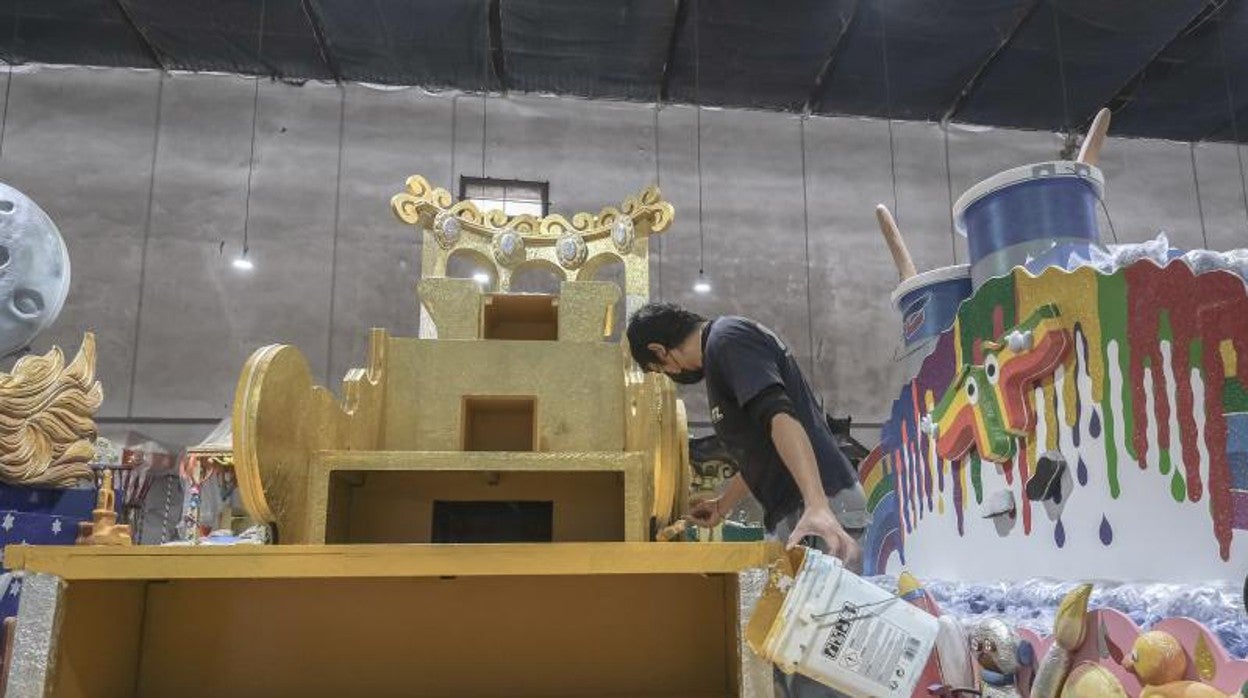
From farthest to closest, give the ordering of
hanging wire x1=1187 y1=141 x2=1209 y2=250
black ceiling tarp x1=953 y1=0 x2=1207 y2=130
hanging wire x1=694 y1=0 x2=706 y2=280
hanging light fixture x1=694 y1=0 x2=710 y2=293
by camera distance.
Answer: hanging wire x1=1187 y1=141 x2=1209 y2=250, hanging light fixture x1=694 y1=0 x2=710 y2=293, hanging wire x1=694 y1=0 x2=706 y2=280, black ceiling tarp x1=953 y1=0 x2=1207 y2=130

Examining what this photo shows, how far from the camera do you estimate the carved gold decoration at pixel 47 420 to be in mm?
4172

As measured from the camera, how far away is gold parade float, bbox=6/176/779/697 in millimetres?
1226

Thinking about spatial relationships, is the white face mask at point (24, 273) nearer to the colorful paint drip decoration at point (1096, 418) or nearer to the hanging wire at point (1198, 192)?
the colorful paint drip decoration at point (1096, 418)

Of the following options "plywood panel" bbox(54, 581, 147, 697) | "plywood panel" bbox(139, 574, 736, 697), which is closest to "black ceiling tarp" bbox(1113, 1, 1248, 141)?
"plywood panel" bbox(139, 574, 736, 697)

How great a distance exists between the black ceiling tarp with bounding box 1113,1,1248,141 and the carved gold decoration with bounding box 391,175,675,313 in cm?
648

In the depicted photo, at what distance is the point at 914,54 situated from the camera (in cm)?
756

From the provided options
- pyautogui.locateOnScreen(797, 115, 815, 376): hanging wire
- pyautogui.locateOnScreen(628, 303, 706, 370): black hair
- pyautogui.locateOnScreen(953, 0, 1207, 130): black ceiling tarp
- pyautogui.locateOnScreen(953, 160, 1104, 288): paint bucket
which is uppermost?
pyautogui.locateOnScreen(953, 0, 1207, 130): black ceiling tarp

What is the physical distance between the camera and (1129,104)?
328 inches

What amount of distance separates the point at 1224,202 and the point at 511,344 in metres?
9.76

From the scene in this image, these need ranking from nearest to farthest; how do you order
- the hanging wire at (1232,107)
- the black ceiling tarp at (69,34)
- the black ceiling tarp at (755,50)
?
the black ceiling tarp at (755,50) → the hanging wire at (1232,107) → the black ceiling tarp at (69,34)

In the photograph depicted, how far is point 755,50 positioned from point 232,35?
4.50 metres

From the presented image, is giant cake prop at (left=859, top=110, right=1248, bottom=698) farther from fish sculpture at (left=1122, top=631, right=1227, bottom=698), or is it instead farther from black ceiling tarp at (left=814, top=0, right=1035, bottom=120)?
black ceiling tarp at (left=814, top=0, right=1035, bottom=120)

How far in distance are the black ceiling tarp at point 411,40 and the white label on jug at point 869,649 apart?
650 cm

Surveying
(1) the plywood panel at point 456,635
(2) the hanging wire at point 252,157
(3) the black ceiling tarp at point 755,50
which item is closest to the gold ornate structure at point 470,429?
(1) the plywood panel at point 456,635
